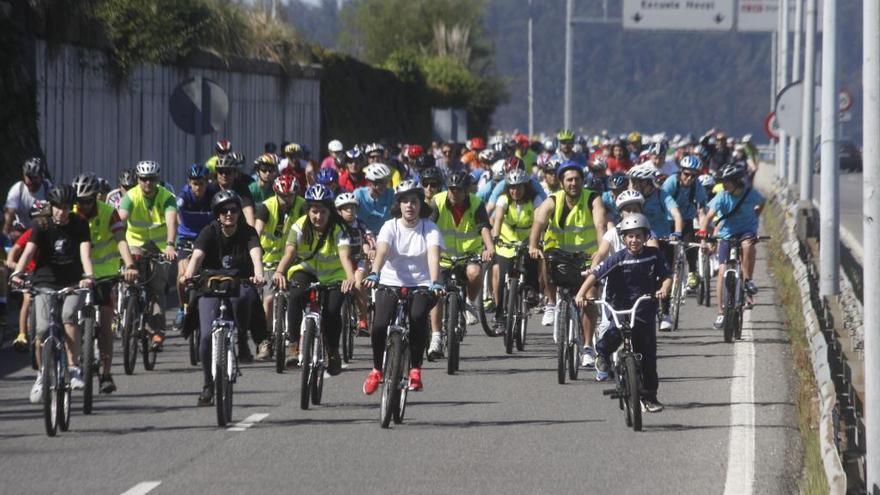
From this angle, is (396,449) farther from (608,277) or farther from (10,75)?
(10,75)

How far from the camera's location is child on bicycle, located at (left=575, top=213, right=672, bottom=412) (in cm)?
1275

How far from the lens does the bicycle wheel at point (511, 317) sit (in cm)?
1653

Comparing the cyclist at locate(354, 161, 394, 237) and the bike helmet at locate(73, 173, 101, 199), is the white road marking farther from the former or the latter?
the cyclist at locate(354, 161, 394, 237)

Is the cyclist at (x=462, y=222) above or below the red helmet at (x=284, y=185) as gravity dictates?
below

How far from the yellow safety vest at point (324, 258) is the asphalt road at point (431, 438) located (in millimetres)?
829

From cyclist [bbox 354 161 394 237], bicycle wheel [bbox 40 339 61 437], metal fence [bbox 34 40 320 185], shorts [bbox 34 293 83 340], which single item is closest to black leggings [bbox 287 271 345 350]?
shorts [bbox 34 293 83 340]

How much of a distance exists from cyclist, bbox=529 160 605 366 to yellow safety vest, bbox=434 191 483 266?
1122mm

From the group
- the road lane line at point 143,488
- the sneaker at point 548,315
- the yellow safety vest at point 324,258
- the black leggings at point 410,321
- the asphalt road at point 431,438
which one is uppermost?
the yellow safety vest at point 324,258

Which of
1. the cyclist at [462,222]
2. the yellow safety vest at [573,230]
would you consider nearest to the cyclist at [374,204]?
the cyclist at [462,222]

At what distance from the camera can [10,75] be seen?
22906mm

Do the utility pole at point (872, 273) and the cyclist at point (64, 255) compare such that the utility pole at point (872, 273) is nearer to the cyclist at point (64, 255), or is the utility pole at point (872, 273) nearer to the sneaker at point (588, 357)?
the cyclist at point (64, 255)

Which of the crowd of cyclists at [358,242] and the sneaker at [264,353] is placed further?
the sneaker at [264,353]

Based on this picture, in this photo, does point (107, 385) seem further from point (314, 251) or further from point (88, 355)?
point (314, 251)

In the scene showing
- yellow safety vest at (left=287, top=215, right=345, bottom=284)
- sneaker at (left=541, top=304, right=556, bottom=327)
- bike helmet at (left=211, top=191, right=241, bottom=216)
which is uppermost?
bike helmet at (left=211, top=191, right=241, bottom=216)
